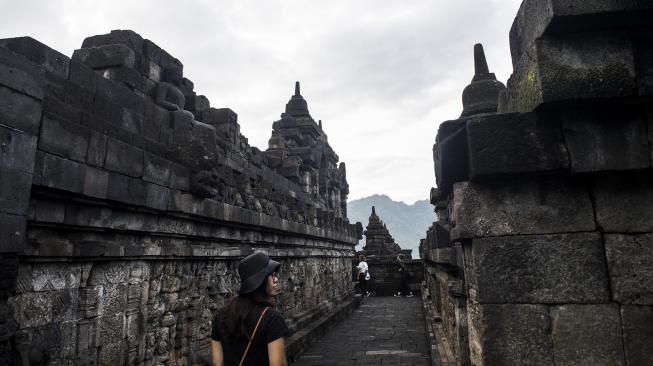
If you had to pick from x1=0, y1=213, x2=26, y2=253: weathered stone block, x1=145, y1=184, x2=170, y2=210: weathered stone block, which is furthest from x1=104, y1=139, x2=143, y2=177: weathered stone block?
x1=0, y1=213, x2=26, y2=253: weathered stone block

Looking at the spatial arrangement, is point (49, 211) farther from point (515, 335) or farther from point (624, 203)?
point (624, 203)

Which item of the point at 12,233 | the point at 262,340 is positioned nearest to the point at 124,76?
the point at 12,233

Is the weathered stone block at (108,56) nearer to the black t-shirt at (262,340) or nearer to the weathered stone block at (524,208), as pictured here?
the black t-shirt at (262,340)

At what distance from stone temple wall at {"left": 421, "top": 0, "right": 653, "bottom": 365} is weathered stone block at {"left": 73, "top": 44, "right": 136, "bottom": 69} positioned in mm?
4453

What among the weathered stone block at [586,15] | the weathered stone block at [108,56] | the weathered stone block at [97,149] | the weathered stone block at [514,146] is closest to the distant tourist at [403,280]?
the weathered stone block at [108,56]

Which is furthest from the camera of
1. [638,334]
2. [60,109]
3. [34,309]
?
[60,109]

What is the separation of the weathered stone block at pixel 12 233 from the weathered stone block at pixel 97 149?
2.77 feet

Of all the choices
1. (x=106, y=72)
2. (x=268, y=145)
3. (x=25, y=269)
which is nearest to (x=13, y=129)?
(x=25, y=269)

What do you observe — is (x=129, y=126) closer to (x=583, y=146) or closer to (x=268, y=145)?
(x=583, y=146)

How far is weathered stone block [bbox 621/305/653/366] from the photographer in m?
2.55

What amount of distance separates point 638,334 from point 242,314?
2.33 meters

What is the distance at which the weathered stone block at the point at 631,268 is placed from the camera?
2611 millimetres

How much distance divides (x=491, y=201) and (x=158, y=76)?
4.96 meters

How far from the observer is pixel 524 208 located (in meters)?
2.85
